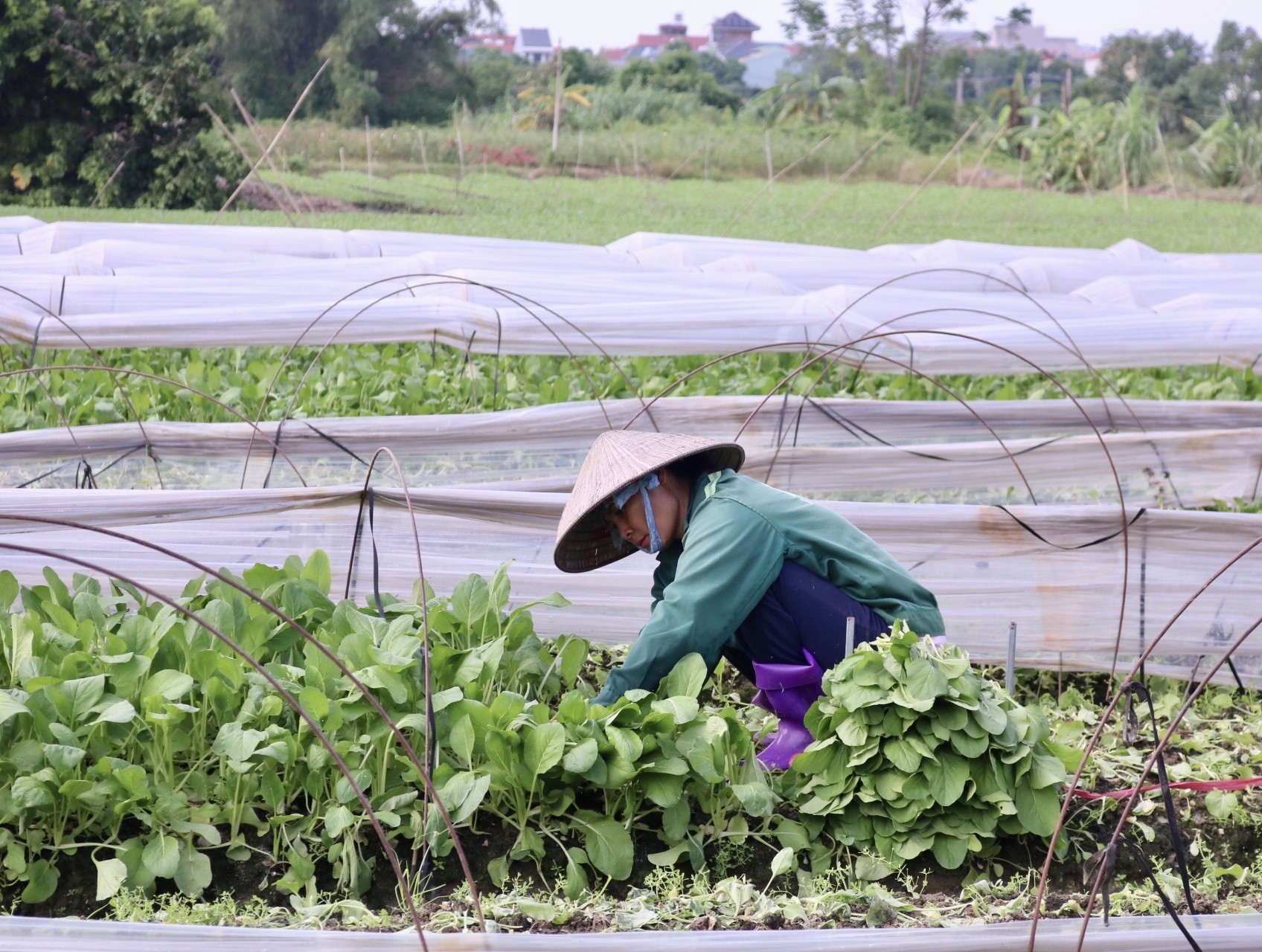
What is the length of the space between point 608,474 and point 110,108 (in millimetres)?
11487

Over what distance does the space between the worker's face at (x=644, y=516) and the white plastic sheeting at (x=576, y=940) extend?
864 millimetres

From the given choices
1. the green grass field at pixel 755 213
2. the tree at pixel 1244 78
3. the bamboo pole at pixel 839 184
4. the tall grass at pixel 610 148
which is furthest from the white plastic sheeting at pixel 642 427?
the tree at pixel 1244 78

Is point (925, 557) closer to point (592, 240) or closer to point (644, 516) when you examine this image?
point (644, 516)

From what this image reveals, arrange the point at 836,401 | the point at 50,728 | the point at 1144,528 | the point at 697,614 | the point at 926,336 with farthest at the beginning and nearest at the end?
the point at 926,336, the point at 836,401, the point at 1144,528, the point at 697,614, the point at 50,728

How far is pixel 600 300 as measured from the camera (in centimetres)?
591

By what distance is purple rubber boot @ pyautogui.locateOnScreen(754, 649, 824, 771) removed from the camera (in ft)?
7.57

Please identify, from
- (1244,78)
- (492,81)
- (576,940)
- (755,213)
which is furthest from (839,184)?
(1244,78)

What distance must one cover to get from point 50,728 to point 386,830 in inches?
22.6

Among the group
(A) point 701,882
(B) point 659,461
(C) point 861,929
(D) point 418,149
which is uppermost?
(D) point 418,149

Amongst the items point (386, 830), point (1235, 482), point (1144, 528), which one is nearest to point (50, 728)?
point (386, 830)

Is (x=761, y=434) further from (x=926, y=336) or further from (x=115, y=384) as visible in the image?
(x=115, y=384)

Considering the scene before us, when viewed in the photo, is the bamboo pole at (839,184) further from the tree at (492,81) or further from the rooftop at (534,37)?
the rooftop at (534,37)

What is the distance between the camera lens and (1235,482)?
3.82m

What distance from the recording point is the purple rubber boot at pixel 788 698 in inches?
90.9
